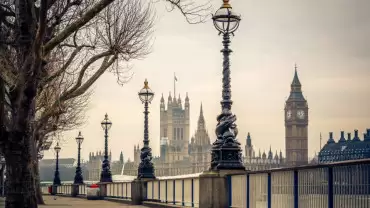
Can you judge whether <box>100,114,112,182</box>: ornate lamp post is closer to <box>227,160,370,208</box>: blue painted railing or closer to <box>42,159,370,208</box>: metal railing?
<box>42,159,370,208</box>: metal railing

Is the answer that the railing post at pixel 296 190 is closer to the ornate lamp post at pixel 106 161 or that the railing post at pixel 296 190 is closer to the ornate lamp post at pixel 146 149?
the ornate lamp post at pixel 146 149

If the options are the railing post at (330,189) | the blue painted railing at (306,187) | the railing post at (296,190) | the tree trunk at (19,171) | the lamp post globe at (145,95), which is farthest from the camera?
the lamp post globe at (145,95)

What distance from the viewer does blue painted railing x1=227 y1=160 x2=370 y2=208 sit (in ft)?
38.9

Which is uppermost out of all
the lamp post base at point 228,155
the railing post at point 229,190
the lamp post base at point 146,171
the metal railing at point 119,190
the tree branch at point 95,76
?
the tree branch at point 95,76

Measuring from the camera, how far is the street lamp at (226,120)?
21969mm

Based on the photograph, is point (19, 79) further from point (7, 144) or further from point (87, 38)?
point (87, 38)

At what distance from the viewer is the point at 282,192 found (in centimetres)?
1672

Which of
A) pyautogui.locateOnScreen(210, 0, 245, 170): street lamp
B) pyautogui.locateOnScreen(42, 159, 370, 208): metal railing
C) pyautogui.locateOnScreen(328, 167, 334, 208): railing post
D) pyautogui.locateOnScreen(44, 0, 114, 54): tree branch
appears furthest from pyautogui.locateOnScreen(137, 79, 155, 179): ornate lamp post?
pyautogui.locateOnScreen(328, 167, 334, 208): railing post

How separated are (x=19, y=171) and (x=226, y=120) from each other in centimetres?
636

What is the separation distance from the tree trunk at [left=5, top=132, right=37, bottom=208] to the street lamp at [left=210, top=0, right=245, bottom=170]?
5633 millimetres

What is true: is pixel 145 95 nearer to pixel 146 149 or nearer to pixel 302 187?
pixel 146 149

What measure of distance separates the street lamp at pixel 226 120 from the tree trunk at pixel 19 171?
5633mm

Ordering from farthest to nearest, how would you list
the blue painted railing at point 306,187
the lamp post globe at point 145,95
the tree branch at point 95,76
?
the lamp post globe at point 145,95 < the tree branch at point 95,76 < the blue painted railing at point 306,187

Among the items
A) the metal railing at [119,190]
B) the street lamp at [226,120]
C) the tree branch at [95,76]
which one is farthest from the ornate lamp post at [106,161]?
the street lamp at [226,120]
